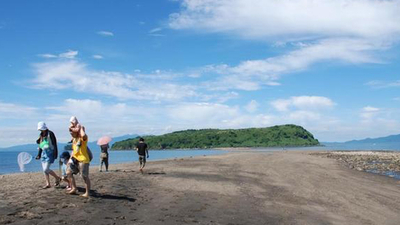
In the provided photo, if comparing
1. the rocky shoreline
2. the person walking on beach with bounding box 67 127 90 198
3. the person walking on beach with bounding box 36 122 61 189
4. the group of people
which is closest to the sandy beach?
the group of people

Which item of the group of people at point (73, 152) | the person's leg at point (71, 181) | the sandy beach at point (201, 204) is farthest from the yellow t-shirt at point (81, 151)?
the sandy beach at point (201, 204)

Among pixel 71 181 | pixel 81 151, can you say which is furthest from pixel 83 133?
pixel 71 181

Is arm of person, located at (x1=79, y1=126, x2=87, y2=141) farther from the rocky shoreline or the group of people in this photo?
the rocky shoreline

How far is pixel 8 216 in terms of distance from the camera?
10.8 m

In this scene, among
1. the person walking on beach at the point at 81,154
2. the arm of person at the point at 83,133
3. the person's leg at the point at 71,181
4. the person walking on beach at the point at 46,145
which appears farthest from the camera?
the person walking on beach at the point at 46,145

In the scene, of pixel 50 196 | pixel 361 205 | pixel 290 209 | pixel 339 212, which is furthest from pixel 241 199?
pixel 50 196

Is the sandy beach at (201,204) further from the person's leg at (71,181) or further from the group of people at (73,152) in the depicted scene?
the group of people at (73,152)

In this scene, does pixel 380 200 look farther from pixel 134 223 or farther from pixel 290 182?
pixel 134 223

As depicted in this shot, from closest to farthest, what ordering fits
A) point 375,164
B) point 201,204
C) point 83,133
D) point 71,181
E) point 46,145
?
point 83,133, point 71,181, point 201,204, point 46,145, point 375,164

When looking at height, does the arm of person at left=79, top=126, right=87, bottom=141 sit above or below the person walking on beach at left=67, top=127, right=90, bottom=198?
above

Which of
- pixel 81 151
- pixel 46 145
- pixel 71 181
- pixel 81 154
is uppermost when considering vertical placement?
pixel 46 145

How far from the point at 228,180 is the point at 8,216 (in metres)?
14.0

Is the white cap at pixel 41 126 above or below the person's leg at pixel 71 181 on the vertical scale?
above

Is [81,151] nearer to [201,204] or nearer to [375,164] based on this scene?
[201,204]
